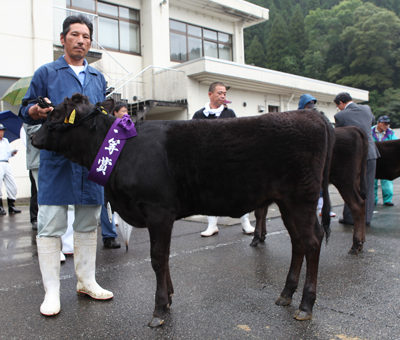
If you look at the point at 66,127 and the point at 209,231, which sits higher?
the point at 66,127

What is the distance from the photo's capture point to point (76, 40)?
309 centimetres

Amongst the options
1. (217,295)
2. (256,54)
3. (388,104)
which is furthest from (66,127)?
(256,54)

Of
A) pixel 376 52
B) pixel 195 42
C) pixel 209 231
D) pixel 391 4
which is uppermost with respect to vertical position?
pixel 391 4

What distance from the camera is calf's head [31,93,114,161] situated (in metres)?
2.86

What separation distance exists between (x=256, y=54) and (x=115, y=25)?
37.3 m

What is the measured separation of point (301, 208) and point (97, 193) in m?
1.73

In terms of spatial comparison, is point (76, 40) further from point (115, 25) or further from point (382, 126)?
point (115, 25)

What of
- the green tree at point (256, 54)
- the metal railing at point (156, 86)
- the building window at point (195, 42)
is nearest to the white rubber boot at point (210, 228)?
the metal railing at point (156, 86)

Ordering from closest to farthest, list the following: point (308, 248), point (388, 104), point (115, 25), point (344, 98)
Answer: point (308, 248)
point (344, 98)
point (115, 25)
point (388, 104)

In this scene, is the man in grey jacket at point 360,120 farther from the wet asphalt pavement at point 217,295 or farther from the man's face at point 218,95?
the man's face at point 218,95

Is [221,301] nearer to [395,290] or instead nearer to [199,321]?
[199,321]

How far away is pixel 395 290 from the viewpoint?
126 inches

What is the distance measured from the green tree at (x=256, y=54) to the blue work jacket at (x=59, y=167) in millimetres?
49769

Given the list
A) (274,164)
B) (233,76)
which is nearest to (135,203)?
(274,164)
